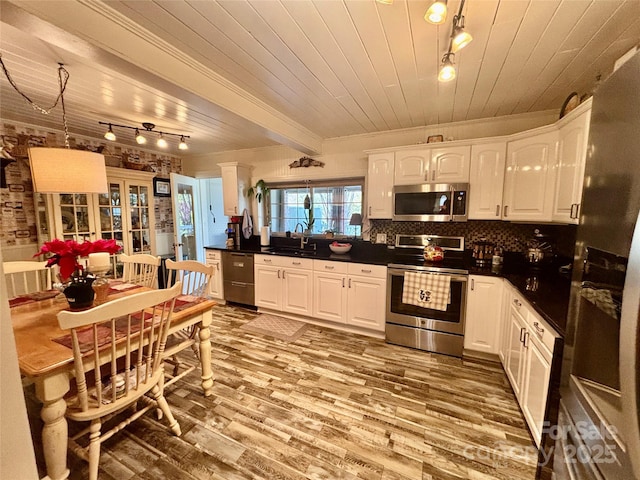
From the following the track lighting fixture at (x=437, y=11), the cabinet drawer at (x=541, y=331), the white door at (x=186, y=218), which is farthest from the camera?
the white door at (x=186, y=218)

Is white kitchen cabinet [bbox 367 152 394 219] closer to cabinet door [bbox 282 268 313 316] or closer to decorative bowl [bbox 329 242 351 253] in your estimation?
decorative bowl [bbox 329 242 351 253]

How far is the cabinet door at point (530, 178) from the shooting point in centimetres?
226

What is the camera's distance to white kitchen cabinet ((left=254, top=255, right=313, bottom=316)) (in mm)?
3301

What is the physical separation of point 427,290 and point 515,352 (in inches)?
32.2

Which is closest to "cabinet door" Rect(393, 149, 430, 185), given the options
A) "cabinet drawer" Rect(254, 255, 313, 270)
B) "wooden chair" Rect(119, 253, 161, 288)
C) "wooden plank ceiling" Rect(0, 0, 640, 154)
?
"wooden plank ceiling" Rect(0, 0, 640, 154)

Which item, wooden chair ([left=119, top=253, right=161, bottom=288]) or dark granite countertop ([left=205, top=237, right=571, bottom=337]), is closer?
dark granite countertop ([left=205, top=237, right=571, bottom=337])

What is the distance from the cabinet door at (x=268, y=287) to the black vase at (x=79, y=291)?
1990 mm

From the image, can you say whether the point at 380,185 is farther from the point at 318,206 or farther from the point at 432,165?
the point at 318,206

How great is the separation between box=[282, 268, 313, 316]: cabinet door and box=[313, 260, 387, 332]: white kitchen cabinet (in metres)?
0.09

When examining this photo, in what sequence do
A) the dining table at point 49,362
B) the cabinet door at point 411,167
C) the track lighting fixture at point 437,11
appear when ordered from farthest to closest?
the cabinet door at point 411,167, the dining table at point 49,362, the track lighting fixture at point 437,11

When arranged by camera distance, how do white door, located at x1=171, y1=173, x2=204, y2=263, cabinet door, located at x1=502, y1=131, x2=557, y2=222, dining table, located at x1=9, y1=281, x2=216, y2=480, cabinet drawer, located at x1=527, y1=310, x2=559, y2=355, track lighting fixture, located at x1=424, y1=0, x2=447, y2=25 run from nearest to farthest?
track lighting fixture, located at x1=424, y1=0, x2=447, y2=25 → dining table, located at x1=9, y1=281, x2=216, y2=480 → cabinet drawer, located at x1=527, y1=310, x2=559, y2=355 → cabinet door, located at x1=502, y1=131, x2=557, y2=222 → white door, located at x1=171, y1=173, x2=204, y2=263

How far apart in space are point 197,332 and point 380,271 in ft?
6.19

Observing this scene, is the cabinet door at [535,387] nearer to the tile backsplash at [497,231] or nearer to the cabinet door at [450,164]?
the tile backsplash at [497,231]

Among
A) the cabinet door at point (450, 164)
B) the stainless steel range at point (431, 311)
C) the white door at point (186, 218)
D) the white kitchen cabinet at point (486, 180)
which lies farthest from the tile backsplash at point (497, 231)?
the white door at point (186, 218)
